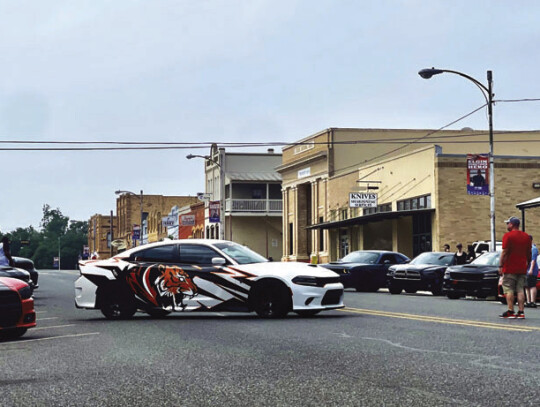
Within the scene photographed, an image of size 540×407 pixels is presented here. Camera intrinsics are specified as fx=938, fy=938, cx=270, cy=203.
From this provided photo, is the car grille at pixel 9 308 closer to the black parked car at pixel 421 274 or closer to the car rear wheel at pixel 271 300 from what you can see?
the car rear wheel at pixel 271 300

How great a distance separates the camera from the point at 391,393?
7508 mm

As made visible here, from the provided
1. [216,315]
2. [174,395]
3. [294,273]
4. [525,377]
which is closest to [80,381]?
[174,395]

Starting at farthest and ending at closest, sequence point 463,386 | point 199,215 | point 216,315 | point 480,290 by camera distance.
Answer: point 199,215 → point 480,290 → point 216,315 → point 463,386

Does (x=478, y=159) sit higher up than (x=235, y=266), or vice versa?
(x=478, y=159)

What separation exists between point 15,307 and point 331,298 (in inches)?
232

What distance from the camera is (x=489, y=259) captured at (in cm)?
2606

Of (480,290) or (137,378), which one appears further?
(480,290)

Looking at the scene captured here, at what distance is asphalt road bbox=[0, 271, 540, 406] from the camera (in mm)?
7457

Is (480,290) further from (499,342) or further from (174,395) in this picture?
(174,395)

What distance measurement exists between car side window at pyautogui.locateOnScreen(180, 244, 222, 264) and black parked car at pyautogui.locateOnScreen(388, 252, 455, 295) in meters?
13.9

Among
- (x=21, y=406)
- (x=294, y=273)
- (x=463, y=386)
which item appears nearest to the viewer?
(x=21, y=406)

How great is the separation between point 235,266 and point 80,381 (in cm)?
824

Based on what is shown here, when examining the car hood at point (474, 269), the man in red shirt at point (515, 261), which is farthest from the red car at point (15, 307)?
the car hood at point (474, 269)

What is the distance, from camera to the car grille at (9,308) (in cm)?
1287
